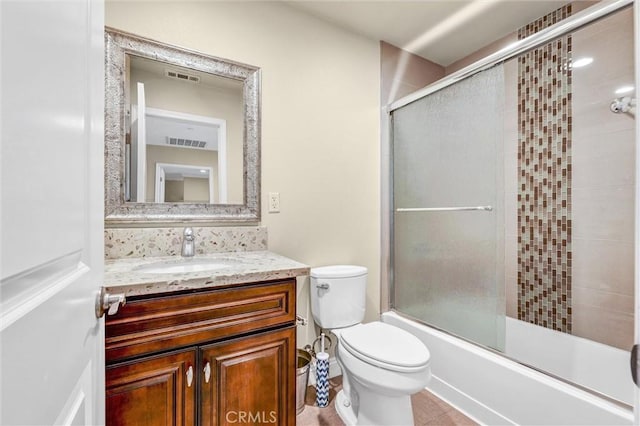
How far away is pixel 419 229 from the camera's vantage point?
206 centimetres

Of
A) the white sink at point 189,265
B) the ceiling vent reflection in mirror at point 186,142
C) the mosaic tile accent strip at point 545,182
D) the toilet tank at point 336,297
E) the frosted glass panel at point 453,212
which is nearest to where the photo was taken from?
the white sink at point 189,265

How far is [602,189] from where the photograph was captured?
1.73 metres

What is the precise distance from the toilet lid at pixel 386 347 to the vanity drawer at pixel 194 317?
0.41 m

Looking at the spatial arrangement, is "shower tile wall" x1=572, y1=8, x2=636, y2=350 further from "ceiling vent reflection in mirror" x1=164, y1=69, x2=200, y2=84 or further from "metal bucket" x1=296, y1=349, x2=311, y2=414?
"ceiling vent reflection in mirror" x1=164, y1=69, x2=200, y2=84

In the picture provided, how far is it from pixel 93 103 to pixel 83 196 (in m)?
0.19

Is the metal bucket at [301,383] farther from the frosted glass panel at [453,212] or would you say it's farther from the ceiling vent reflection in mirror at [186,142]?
the ceiling vent reflection in mirror at [186,142]

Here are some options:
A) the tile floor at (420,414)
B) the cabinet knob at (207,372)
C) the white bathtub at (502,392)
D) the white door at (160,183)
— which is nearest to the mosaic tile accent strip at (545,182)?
the white bathtub at (502,392)

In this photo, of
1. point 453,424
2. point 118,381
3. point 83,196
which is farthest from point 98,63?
point 453,424

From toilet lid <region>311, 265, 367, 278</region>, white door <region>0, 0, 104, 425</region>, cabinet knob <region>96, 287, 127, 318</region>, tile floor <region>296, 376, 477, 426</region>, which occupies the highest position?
white door <region>0, 0, 104, 425</region>

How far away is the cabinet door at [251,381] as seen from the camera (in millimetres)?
1035

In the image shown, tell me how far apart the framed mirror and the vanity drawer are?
621 millimetres

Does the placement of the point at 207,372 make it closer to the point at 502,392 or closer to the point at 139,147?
the point at 139,147

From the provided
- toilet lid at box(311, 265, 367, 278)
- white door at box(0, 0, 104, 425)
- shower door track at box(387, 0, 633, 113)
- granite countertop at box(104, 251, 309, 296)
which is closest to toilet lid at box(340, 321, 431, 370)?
toilet lid at box(311, 265, 367, 278)

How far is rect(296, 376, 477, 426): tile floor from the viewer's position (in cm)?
155
